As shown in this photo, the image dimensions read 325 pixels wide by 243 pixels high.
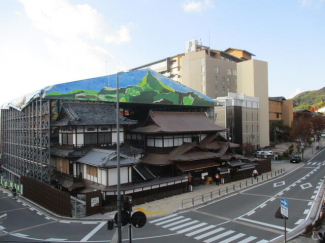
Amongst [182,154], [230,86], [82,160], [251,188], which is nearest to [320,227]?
[251,188]

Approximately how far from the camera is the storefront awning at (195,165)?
3362 cm

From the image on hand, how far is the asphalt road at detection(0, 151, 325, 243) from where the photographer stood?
707 inches

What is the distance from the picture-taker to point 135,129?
128ft

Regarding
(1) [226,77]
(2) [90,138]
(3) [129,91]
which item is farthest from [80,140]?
(1) [226,77]

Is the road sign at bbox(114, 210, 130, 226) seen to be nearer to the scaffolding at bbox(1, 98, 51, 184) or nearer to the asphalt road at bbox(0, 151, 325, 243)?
the asphalt road at bbox(0, 151, 325, 243)

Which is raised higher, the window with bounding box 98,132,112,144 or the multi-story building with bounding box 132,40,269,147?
the multi-story building with bounding box 132,40,269,147

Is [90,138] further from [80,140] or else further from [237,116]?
[237,116]

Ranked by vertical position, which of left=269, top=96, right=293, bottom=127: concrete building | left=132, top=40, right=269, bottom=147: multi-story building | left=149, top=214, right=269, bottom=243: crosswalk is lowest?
left=149, top=214, right=269, bottom=243: crosswalk

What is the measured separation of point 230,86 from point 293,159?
32.2m

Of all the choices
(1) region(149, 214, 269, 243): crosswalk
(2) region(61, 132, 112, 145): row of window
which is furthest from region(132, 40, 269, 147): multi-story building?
(1) region(149, 214, 269, 243): crosswalk

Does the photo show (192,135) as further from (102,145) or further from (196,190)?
(102,145)

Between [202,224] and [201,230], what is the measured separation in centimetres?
136

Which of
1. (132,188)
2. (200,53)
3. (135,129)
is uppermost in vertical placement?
(200,53)

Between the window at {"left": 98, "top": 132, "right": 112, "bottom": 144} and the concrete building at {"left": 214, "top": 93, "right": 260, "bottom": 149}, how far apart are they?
32076mm
